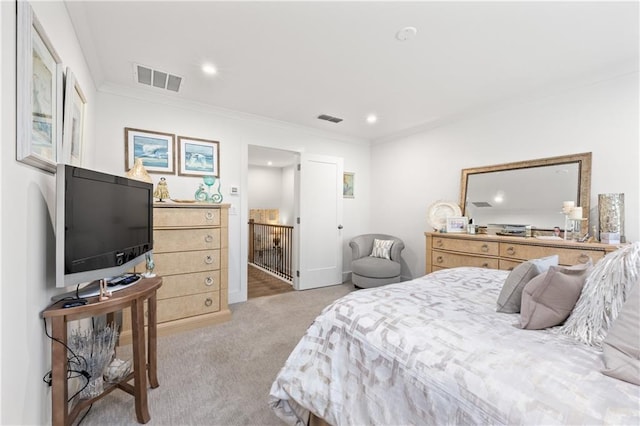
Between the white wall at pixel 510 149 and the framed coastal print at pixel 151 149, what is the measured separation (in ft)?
10.8

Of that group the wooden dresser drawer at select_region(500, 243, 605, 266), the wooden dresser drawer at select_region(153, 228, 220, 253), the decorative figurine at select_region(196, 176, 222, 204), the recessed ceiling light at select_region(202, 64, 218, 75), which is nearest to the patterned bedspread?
the wooden dresser drawer at select_region(500, 243, 605, 266)

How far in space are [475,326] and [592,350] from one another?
34 centimetres

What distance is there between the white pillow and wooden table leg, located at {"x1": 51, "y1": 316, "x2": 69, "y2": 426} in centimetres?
367

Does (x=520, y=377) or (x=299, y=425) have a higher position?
(x=520, y=377)

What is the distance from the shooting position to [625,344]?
806 millimetres

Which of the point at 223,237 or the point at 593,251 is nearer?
the point at 593,251

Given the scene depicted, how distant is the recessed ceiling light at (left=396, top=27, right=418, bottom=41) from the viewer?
194 centimetres

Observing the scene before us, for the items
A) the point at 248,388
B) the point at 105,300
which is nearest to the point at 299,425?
the point at 248,388

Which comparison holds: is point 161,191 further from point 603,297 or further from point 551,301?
point 603,297

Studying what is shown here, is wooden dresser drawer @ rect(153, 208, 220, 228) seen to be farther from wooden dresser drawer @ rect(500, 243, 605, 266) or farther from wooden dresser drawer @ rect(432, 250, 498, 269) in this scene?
wooden dresser drawer @ rect(500, 243, 605, 266)

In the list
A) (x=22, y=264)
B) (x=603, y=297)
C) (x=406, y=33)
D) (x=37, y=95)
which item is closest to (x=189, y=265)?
(x=22, y=264)

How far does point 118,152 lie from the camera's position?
2918mm

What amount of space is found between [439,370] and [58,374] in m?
1.59

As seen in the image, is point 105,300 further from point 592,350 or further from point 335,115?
point 335,115
